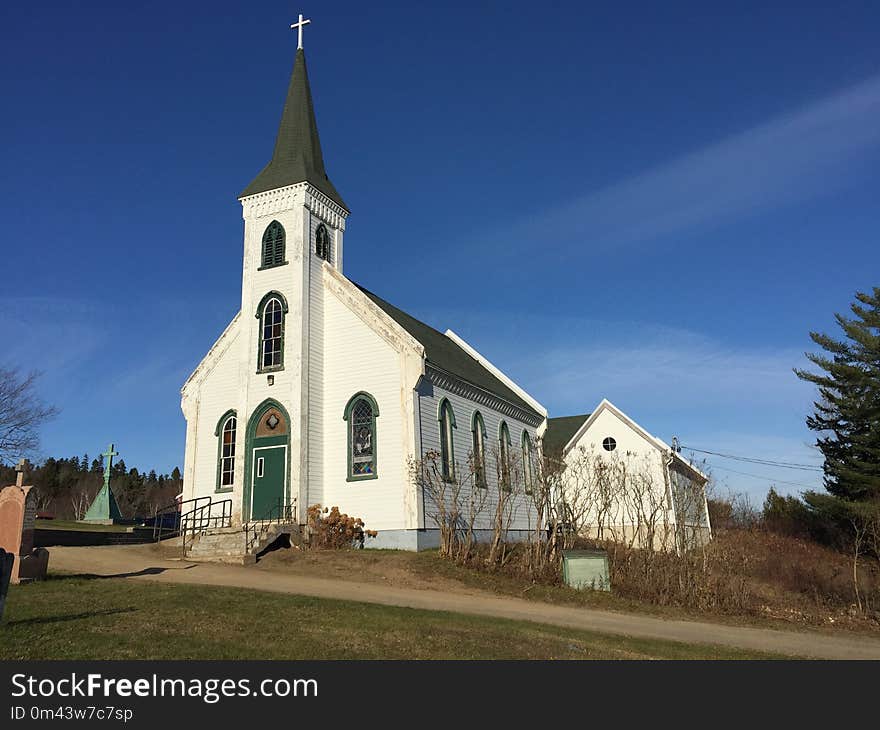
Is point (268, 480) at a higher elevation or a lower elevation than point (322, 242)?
lower

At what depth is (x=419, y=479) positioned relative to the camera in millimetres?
22562

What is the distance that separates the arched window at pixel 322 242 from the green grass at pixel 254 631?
15.3 m

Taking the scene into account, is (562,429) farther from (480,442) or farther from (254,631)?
(254,631)

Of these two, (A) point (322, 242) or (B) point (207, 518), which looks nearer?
(B) point (207, 518)

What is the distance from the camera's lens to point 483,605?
52.4 feet

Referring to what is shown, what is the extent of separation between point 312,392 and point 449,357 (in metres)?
7.54

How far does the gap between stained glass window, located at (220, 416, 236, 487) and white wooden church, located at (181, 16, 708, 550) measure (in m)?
0.04

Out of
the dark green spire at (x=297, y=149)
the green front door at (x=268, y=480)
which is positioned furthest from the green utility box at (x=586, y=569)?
the dark green spire at (x=297, y=149)

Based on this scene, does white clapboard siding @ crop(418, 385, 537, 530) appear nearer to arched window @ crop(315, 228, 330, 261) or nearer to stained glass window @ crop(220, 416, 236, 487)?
arched window @ crop(315, 228, 330, 261)

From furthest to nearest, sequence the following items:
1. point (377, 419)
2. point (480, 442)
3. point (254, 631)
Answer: point (480, 442), point (377, 419), point (254, 631)

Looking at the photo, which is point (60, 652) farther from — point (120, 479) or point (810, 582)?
point (120, 479)

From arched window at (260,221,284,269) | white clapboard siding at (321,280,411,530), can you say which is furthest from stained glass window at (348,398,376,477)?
arched window at (260,221,284,269)

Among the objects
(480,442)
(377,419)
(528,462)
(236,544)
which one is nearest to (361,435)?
(377,419)

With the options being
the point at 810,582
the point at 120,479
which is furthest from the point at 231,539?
the point at 120,479
